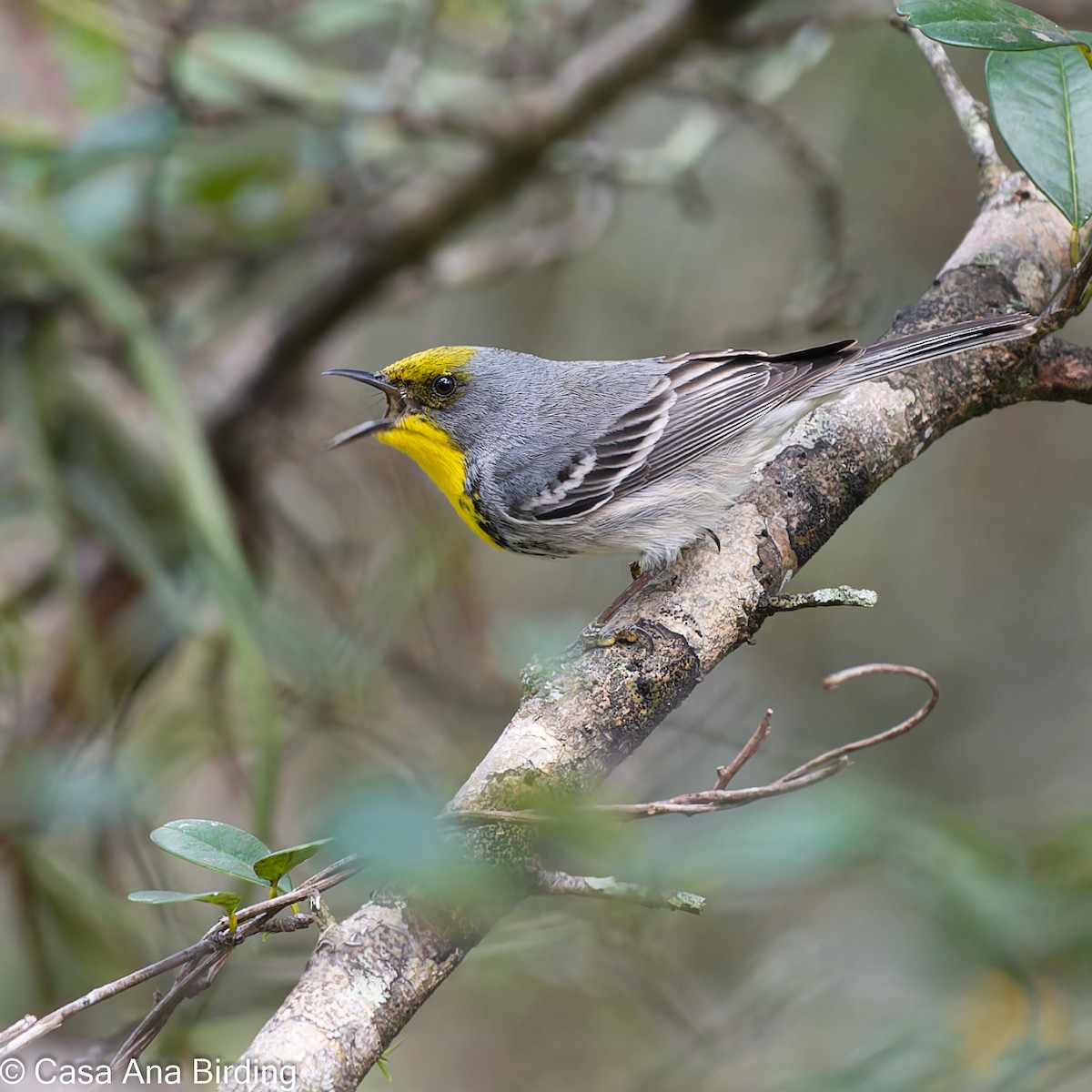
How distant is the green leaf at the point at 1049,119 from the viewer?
208 centimetres

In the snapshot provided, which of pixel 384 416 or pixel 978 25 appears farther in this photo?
pixel 384 416

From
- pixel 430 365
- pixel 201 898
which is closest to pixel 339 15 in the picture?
pixel 430 365

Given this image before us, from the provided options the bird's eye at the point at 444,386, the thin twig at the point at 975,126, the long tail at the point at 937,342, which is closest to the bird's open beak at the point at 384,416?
the bird's eye at the point at 444,386

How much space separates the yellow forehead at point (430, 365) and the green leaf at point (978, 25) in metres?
2.06

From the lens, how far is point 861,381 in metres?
2.82

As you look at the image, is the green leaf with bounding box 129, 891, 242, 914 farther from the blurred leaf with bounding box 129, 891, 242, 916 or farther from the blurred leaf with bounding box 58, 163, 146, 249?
the blurred leaf with bounding box 58, 163, 146, 249

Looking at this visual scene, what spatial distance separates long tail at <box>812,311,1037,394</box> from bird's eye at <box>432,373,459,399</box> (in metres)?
1.38

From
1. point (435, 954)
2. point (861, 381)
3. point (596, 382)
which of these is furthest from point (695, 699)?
point (435, 954)

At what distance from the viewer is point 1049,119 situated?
2137 mm

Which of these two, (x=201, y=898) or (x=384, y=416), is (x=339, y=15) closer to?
(x=384, y=416)

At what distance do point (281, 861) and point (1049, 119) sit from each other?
1.88 m

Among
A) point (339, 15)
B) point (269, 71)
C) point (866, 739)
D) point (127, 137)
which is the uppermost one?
point (339, 15)

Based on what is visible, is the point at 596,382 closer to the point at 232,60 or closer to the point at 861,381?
the point at 861,381

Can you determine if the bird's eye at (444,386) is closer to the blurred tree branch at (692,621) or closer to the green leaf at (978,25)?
the blurred tree branch at (692,621)
